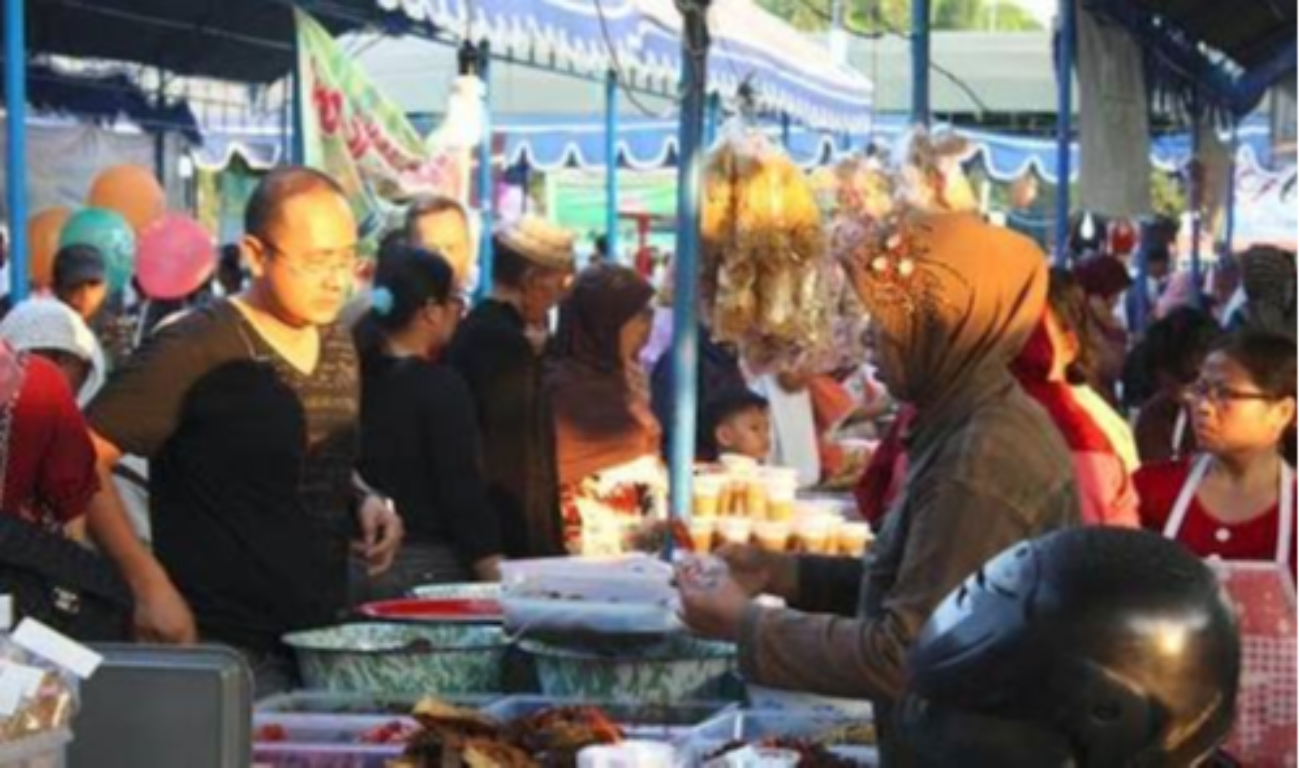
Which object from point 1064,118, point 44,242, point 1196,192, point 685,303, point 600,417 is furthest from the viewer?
point 1196,192

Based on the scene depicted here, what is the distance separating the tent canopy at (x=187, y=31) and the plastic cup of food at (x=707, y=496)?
21.3ft

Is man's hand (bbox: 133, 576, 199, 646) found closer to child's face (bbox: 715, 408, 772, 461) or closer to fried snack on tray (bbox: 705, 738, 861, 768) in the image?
fried snack on tray (bbox: 705, 738, 861, 768)

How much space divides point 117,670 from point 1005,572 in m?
1.15

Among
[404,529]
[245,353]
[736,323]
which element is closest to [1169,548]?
[245,353]

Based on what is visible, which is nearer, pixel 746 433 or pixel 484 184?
pixel 746 433

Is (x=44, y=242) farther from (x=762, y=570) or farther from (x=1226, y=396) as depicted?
(x=762, y=570)

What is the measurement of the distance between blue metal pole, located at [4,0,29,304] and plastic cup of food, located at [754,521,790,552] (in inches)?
105

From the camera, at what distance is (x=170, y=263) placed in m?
11.4

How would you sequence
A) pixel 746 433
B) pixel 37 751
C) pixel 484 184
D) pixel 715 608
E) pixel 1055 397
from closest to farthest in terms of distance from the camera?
pixel 37 751
pixel 715 608
pixel 1055 397
pixel 746 433
pixel 484 184

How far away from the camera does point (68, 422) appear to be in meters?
3.62

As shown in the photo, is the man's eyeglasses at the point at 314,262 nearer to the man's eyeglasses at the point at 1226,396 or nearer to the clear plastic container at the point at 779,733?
the clear plastic container at the point at 779,733

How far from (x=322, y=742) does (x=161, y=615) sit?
40 centimetres

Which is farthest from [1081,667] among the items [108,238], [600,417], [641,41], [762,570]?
[641,41]

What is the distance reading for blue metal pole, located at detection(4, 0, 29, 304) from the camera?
6672 millimetres
